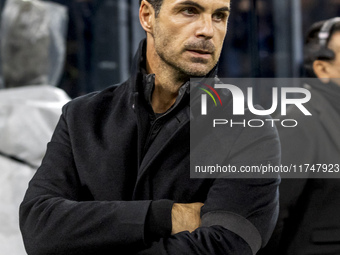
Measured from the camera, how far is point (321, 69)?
2301mm

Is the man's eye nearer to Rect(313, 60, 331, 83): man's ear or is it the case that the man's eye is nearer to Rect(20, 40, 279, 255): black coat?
Rect(20, 40, 279, 255): black coat

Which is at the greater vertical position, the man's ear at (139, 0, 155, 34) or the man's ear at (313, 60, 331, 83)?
the man's ear at (139, 0, 155, 34)

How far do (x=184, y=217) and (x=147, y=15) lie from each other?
0.71 metres

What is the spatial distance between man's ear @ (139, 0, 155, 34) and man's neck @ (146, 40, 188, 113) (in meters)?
0.08

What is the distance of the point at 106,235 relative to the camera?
5.01 ft

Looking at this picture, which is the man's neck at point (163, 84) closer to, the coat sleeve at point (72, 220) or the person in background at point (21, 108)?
the coat sleeve at point (72, 220)

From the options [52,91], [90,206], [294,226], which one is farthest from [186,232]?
[52,91]

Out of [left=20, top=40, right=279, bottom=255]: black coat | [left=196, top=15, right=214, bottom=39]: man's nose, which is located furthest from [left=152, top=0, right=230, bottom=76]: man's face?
[left=20, top=40, right=279, bottom=255]: black coat

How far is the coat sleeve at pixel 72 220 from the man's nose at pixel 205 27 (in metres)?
0.53

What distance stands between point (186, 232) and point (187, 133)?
1.06ft

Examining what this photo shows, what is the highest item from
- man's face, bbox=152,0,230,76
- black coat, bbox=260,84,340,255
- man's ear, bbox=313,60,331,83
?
man's face, bbox=152,0,230,76

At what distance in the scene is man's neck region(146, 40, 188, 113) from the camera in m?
1.74

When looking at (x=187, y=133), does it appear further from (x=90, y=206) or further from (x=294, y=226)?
(x=294, y=226)

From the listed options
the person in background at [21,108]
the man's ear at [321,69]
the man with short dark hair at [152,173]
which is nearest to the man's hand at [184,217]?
the man with short dark hair at [152,173]
